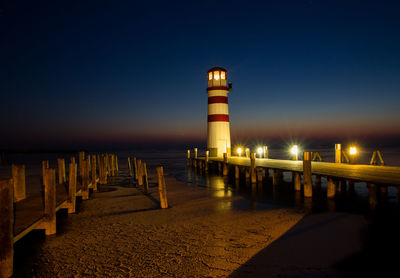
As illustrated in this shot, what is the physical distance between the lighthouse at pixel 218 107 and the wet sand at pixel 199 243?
49.1 ft

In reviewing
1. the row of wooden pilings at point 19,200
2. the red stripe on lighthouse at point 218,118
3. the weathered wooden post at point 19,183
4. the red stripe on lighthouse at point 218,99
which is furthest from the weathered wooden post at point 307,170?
the red stripe on lighthouse at point 218,99

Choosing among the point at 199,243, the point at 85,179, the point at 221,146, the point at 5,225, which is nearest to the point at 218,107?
the point at 221,146

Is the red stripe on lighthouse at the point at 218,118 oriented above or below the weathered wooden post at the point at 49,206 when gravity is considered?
above

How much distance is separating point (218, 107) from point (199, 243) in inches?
741

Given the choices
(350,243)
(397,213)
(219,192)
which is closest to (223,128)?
(219,192)

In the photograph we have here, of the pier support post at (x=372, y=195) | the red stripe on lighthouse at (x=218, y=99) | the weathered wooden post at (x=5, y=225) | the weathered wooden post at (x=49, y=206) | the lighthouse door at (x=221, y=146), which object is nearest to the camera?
the weathered wooden post at (x=5, y=225)

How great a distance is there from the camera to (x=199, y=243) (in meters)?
6.55

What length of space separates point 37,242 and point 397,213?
35.6ft

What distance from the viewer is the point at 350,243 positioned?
21.0 ft

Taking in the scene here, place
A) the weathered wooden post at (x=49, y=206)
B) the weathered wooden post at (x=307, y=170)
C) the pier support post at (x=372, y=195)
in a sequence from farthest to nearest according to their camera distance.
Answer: the weathered wooden post at (x=307, y=170) < the pier support post at (x=372, y=195) < the weathered wooden post at (x=49, y=206)

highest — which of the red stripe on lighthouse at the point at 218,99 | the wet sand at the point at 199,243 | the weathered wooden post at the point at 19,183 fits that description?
the red stripe on lighthouse at the point at 218,99

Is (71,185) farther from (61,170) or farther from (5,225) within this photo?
(5,225)

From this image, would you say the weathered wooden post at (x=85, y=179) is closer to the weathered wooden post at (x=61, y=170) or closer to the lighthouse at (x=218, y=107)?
the weathered wooden post at (x=61, y=170)

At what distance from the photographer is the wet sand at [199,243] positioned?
525 centimetres
